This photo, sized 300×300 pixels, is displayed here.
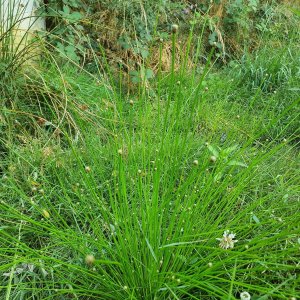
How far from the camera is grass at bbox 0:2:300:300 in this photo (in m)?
1.05

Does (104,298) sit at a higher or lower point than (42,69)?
lower

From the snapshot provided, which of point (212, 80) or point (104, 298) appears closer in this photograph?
point (104, 298)

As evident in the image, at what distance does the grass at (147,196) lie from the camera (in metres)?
1.05

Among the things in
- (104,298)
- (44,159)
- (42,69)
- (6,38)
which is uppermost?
(6,38)

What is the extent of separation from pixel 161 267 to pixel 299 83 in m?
2.10

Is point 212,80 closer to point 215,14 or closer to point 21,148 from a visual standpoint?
point 215,14

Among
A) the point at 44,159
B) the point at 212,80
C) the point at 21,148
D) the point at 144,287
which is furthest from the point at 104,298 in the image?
the point at 212,80

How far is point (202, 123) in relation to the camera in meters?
2.26

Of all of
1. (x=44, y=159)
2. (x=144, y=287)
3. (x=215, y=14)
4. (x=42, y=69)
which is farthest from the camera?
(x=215, y=14)

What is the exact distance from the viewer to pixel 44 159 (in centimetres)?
174

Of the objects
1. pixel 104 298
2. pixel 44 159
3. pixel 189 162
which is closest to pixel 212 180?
pixel 104 298

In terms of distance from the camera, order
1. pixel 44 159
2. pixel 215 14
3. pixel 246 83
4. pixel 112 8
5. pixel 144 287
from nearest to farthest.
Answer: pixel 144 287 < pixel 44 159 < pixel 112 8 < pixel 246 83 < pixel 215 14

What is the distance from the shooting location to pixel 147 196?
1.17 meters

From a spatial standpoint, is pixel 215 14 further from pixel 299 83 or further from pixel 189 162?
pixel 189 162
